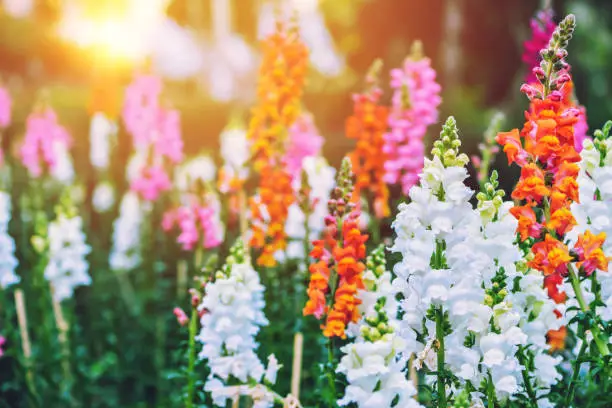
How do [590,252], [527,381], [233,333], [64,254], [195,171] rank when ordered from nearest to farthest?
[590,252]
[527,381]
[233,333]
[64,254]
[195,171]

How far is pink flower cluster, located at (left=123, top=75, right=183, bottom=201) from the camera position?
6.02m

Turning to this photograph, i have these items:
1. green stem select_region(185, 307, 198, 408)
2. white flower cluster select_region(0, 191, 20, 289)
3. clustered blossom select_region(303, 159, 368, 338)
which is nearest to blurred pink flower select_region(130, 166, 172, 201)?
white flower cluster select_region(0, 191, 20, 289)

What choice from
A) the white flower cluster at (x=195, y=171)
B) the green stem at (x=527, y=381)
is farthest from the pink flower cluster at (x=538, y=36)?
the white flower cluster at (x=195, y=171)

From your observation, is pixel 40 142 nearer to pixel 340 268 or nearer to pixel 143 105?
pixel 143 105

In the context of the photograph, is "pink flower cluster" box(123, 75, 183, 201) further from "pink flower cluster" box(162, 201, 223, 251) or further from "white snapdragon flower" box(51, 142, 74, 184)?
"pink flower cluster" box(162, 201, 223, 251)

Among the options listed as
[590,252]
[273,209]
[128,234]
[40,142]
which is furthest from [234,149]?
[590,252]

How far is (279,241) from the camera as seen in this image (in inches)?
161

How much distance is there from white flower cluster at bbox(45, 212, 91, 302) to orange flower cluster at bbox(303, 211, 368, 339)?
2063mm

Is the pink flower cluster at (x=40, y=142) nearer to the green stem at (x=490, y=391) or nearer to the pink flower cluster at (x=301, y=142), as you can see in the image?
the pink flower cluster at (x=301, y=142)

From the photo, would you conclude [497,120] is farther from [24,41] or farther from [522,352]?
[24,41]

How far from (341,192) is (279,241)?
3.73ft

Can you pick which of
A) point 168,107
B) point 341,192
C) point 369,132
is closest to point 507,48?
point 168,107

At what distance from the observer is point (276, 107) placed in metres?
4.29

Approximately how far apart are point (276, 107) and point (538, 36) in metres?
1.33
